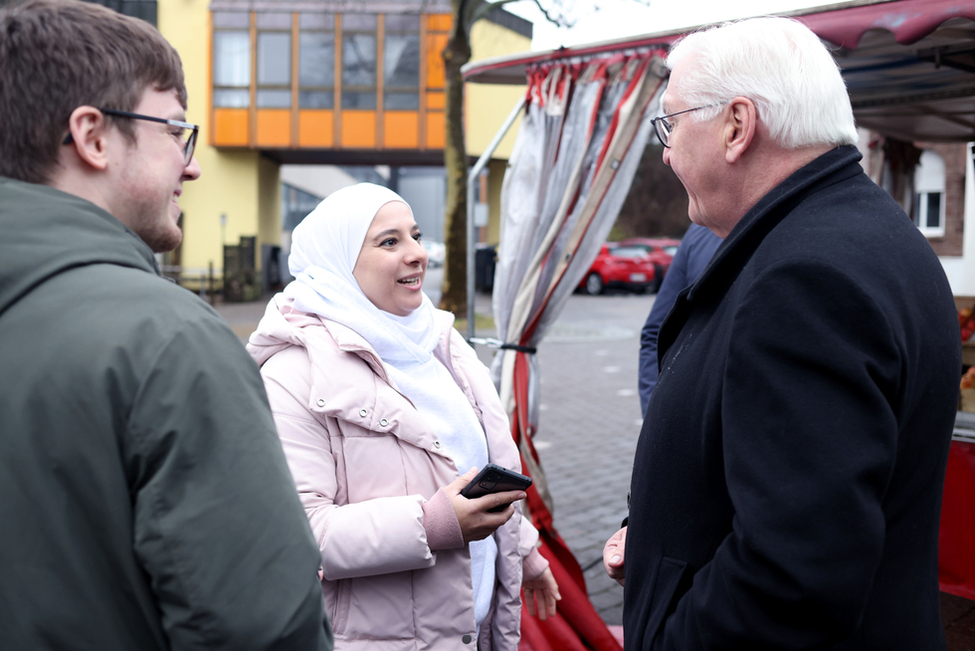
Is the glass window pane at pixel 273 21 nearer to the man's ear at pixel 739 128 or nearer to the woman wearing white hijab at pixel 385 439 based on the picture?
the woman wearing white hijab at pixel 385 439

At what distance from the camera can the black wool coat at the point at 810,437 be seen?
3.97ft

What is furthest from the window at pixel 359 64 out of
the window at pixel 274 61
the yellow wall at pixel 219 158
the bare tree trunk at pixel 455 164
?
the bare tree trunk at pixel 455 164

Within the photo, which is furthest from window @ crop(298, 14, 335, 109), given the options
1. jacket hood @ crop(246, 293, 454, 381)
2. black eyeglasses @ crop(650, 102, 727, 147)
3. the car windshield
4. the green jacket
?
the green jacket

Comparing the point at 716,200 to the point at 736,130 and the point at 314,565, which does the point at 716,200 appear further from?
the point at 314,565

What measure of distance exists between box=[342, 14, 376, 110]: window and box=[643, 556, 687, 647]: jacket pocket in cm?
2367

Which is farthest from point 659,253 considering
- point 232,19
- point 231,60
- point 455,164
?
point 232,19

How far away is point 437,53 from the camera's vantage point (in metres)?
23.5

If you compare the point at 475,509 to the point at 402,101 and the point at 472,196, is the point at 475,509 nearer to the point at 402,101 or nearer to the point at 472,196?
the point at 472,196

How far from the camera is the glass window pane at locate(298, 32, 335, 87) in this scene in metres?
23.6

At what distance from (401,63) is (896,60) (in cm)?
2075

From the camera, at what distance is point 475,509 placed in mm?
2064

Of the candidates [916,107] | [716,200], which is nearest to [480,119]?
[916,107]

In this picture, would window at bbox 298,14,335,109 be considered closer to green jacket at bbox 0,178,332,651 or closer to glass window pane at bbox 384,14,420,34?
glass window pane at bbox 384,14,420,34

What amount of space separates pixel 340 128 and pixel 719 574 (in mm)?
23773
